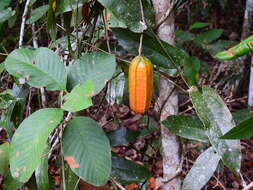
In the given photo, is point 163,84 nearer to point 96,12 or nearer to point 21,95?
point 96,12

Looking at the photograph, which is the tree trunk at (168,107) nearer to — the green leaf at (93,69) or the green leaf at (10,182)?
the green leaf at (93,69)

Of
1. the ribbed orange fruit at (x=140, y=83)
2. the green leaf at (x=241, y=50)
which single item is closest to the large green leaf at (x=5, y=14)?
the ribbed orange fruit at (x=140, y=83)

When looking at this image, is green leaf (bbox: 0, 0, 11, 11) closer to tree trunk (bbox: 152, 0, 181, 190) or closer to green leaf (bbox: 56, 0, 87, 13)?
green leaf (bbox: 56, 0, 87, 13)

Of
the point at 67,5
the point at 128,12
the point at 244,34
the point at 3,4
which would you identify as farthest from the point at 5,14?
the point at 244,34

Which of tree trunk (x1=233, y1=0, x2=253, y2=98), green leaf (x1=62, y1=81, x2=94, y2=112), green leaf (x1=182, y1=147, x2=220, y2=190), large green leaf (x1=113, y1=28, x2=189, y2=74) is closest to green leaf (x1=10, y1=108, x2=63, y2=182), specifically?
green leaf (x1=62, y1=81, x2=94, y2=112)

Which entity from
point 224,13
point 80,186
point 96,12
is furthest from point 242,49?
point 224,13

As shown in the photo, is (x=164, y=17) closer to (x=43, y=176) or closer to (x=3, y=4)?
(x=43, y=176)
